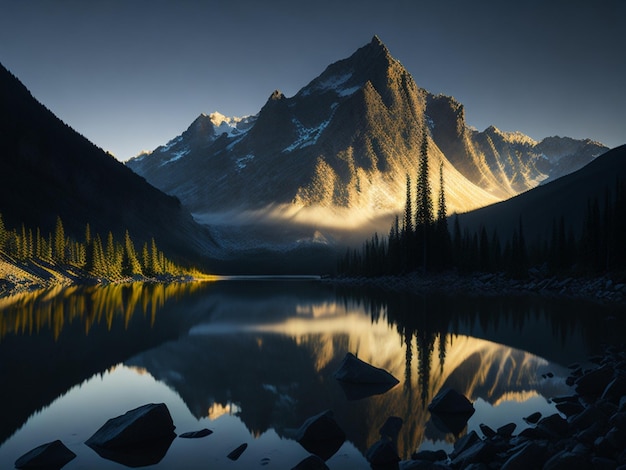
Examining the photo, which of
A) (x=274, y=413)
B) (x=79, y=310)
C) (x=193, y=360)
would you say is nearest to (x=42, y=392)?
(x=193, y=360)

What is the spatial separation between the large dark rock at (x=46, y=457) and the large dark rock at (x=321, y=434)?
5.11 meters

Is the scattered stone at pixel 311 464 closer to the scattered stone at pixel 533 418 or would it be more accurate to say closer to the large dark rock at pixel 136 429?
the large dark rock at pixel 136 429

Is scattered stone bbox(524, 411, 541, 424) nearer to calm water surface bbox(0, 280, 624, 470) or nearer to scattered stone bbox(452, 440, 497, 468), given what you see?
calm water surface bbox(0, 280, 624, 470)

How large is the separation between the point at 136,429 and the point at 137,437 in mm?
180

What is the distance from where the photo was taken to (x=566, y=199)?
162000mm

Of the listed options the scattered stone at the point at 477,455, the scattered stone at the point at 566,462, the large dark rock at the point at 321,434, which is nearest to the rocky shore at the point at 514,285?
the scattered stone at the point at 477,455

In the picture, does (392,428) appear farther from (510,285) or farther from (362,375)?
(510,285)

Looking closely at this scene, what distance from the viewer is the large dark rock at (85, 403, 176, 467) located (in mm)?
9969

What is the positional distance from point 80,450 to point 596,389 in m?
15.1

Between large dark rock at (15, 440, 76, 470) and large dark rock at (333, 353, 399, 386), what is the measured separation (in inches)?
371

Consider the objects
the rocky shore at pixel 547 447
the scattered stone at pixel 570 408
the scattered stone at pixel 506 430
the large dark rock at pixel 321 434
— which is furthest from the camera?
the scattered stone at pixel 570 408

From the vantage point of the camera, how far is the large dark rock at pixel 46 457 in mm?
9270

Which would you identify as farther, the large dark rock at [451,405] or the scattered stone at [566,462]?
the large dark rock at [451,405]

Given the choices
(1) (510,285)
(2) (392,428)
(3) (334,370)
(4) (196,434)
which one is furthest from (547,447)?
(1) (510,285)
